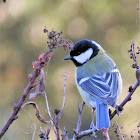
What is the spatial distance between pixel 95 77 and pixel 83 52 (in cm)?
24

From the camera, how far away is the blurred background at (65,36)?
13.1 ft

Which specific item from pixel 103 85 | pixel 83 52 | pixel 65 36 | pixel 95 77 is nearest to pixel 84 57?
pixel 83 52

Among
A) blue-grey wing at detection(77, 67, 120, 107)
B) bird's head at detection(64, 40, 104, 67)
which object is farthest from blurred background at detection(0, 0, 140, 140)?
blue-grey wing at detection(77, 67, 120, 107)

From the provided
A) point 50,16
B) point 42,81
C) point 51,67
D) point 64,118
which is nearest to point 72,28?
point 50,16

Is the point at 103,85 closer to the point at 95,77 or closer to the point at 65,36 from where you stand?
the point at 95,77

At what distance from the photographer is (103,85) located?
2508 mm

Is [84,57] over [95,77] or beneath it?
over

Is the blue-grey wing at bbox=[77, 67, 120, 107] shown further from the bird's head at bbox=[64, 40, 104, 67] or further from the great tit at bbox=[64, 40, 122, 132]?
the bird's head at bbox=[64, 40, 104, 67]

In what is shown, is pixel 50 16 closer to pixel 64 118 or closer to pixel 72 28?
pixel 72 28

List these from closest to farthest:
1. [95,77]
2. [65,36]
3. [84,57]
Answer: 1. [95,77]
2. [84,57]
3. [65,36]

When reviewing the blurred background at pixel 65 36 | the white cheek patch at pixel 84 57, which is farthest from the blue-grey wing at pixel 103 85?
the blurred background at pixel 65 36

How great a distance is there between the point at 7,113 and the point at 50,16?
1.41m

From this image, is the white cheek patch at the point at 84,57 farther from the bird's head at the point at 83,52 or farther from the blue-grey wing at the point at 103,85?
the blue-grey wing at the point at 103,85

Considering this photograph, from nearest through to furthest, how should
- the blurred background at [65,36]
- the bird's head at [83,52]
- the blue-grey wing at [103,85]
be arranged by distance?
1. the blue-grey wing at [103,85]
2. the bird's head at [83,52]
3. the blurred background at [65,36]
